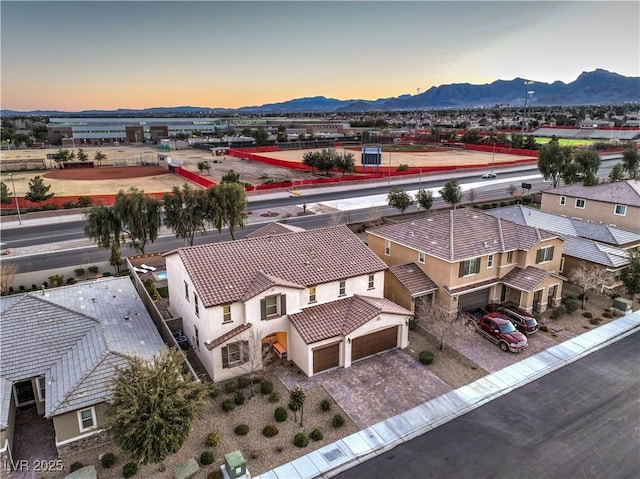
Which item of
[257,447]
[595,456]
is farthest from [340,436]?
[595,456]

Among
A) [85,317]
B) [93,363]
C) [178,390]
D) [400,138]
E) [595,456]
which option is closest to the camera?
[178,390]

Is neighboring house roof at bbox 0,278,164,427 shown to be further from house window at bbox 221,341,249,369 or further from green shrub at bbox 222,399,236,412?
green shrub at bbox 222,399,236,412

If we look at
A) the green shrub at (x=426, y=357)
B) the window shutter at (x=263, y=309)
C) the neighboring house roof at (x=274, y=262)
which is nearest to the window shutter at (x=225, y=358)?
the window shutter at (x=263, y=309)

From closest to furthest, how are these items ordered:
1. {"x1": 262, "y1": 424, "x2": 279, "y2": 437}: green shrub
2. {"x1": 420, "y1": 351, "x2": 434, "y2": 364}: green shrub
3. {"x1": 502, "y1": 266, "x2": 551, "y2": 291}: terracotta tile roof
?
{"x1": 262, "y1": 424, "x2": 279, "y2": 437}: green shrub
{"x1": 420, "y1": 351, "x2": 434, "y2": 364}: green shrub
{"x1": 502, "y1": 266, "x2": 551, "y2": 291}: terracotta tile roof

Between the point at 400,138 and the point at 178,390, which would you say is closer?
the point at 178,390

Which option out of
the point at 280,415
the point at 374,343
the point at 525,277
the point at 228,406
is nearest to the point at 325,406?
the point at 280,415

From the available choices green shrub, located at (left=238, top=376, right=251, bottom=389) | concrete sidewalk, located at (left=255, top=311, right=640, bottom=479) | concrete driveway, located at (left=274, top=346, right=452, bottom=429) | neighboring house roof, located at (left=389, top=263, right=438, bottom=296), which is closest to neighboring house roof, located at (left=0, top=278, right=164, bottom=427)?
green shrub, located at (left=238, top=376, right=251, bottom=389)

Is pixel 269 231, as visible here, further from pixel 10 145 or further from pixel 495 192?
pixel 10 145
